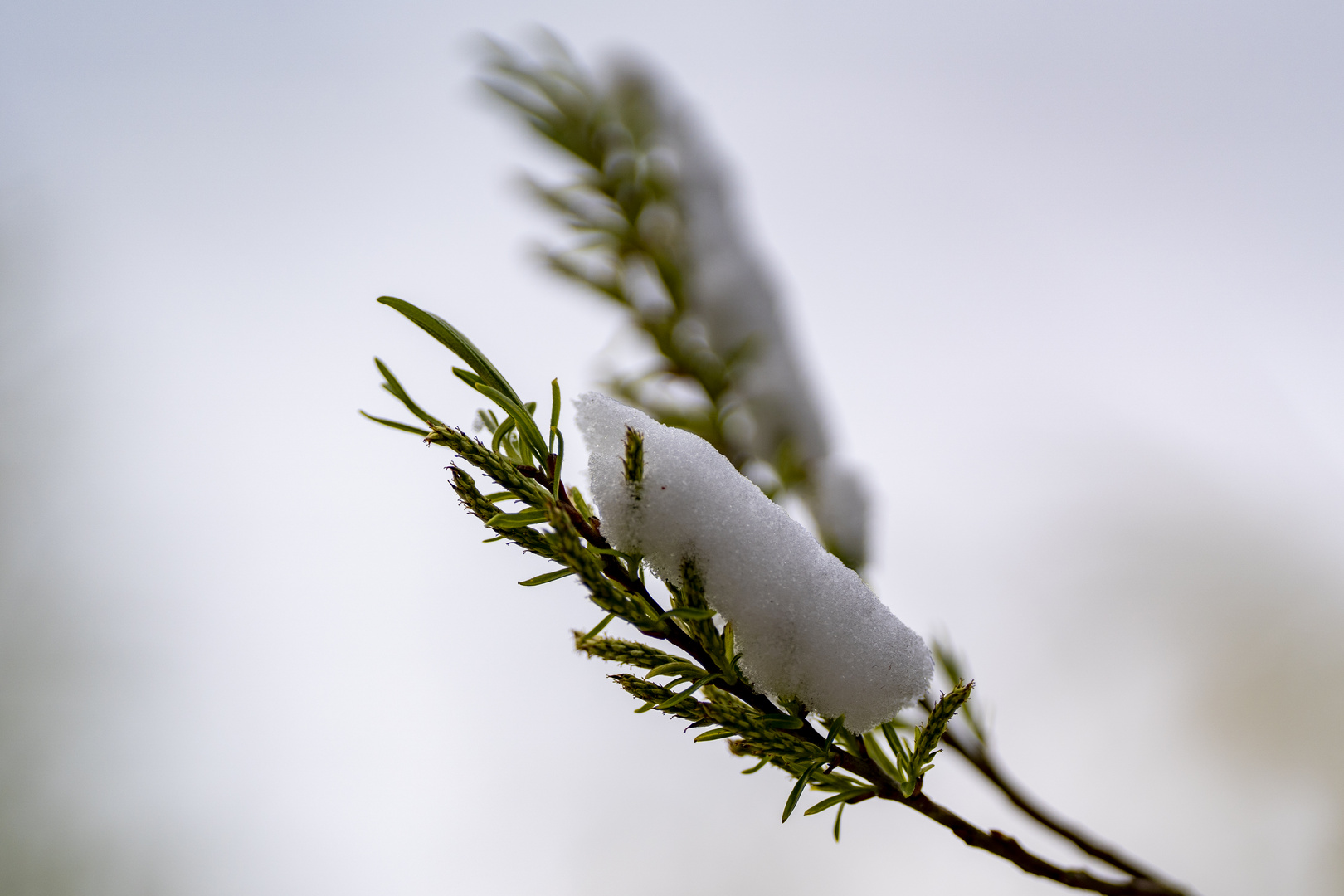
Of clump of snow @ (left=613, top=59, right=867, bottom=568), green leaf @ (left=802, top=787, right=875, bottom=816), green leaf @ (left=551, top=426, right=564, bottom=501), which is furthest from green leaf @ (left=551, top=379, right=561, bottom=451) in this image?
clump of snow @ (left=613, top=59, right=867, bottom=568)

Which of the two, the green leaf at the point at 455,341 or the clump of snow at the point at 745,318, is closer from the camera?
the green leaf at the point at 455,341

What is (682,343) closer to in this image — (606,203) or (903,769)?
(606,203)

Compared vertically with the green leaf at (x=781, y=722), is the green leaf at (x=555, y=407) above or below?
above

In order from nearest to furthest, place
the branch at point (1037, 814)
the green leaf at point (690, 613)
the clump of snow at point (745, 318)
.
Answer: the green leaf at point (690, 613), the branch at point (1037, 814), the clump of snow at point (745, 318)

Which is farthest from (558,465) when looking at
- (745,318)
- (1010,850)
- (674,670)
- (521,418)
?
(745,318)

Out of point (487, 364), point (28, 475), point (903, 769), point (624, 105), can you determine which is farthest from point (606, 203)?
point (28, 475)

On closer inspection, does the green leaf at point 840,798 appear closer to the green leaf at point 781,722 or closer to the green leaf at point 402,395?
the green leaf at point 781,722

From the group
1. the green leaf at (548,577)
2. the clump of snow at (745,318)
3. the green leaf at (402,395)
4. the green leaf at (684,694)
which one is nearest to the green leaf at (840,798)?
the green leaf at (684,694)

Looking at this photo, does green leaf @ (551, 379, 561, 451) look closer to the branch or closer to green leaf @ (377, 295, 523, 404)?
green leaf @ (377, 295, 523, 404)
